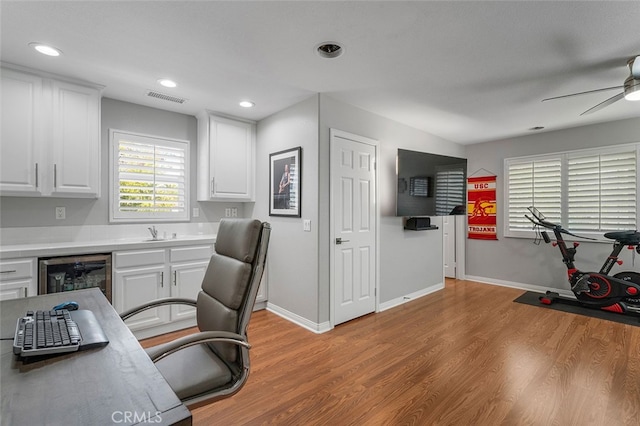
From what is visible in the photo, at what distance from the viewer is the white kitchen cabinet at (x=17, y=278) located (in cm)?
234

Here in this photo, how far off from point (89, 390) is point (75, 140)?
9.50 feet

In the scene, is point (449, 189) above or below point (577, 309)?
above

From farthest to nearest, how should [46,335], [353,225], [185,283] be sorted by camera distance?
[353,225]
[185,283]
[46,335]

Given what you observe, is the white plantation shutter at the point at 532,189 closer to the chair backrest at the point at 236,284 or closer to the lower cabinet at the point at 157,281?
the lower cabinet at the point at 157,281

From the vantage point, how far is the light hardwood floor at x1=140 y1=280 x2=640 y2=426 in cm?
186

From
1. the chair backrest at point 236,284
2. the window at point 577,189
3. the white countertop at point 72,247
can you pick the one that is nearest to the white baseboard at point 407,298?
the window at point 577,189

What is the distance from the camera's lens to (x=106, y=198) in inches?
128

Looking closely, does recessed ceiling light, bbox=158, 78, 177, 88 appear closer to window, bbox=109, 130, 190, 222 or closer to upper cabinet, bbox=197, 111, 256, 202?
upper cabinet, bbox=197, 111, 256, 202

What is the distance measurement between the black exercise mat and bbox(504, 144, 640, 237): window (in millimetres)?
1058

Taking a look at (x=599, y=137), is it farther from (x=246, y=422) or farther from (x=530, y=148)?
(x=246, y=422)

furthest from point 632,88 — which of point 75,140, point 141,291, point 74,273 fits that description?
point 74,273

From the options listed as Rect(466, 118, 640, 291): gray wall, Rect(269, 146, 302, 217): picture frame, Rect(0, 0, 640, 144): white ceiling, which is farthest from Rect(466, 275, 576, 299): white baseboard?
Rect(269, 146, 302, 217): picture frame

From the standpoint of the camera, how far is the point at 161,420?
65 cm

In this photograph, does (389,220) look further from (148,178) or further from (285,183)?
(148,178)
